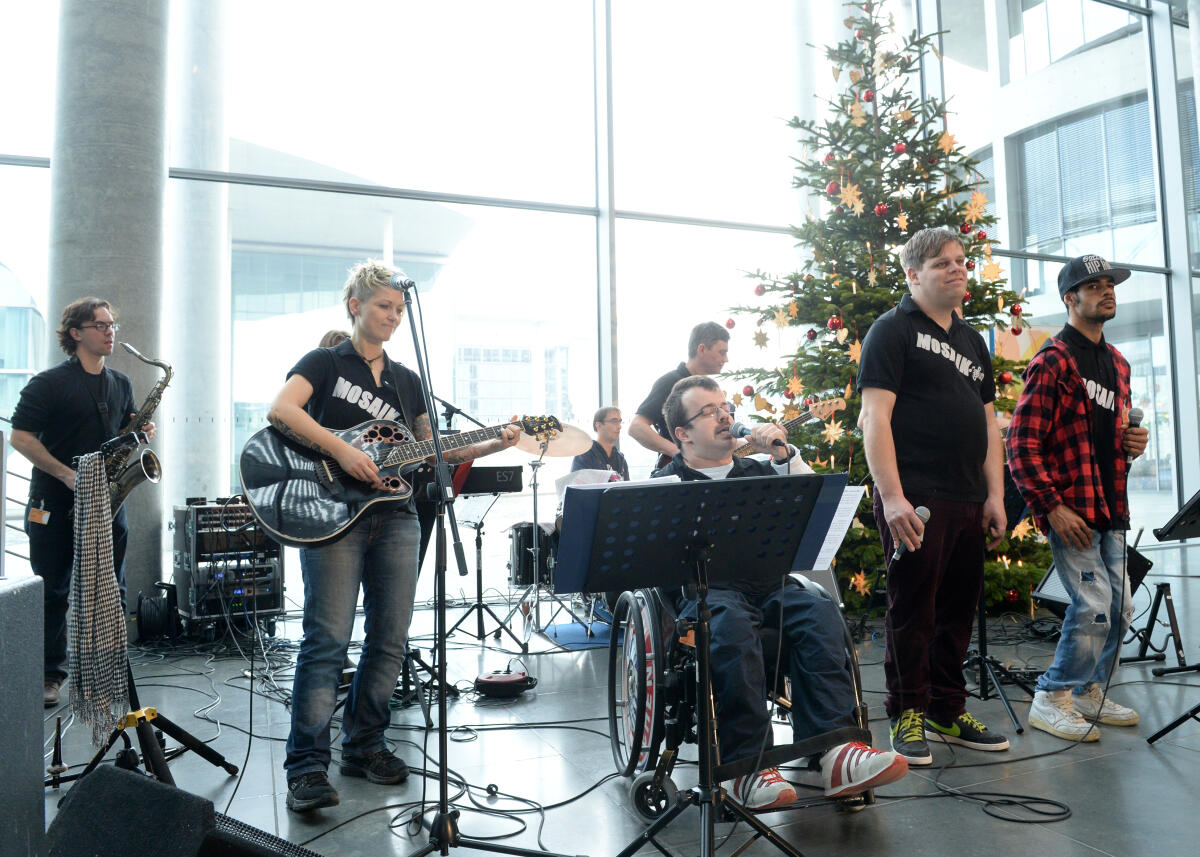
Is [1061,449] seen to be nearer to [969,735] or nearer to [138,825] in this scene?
[969,735]

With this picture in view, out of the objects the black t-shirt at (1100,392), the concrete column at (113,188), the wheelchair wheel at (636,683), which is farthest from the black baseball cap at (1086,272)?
the concrete column at (113,188)

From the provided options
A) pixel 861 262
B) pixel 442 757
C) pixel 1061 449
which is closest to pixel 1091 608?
pixel 1061 449

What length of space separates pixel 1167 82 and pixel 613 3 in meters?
6.78

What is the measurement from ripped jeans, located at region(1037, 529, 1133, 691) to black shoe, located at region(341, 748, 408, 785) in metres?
2.44

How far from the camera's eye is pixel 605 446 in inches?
235

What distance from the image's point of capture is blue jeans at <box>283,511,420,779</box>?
2.68m

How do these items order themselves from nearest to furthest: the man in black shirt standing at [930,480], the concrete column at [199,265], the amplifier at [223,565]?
1. the man in black shirt standing at [930,480]
2. the amplifier at [223,565]
3. the concrete column at [199,265]

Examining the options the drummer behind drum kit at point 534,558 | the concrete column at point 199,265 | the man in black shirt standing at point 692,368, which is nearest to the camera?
the man in black shirt standing at point 692,368

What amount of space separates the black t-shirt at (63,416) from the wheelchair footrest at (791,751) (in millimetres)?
3294

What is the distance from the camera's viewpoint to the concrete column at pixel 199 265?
238 inches

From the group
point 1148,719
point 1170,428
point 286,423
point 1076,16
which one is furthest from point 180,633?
point 1076,16

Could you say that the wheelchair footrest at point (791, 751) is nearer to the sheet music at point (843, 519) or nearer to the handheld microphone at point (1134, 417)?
the sheet music at point (843, 519)

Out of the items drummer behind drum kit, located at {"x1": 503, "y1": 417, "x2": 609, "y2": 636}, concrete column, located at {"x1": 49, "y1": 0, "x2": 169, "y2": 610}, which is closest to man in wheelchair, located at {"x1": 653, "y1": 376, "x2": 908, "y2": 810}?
drummer behind drum kit, located at {"x1": 503, "y1": 417, "x2": 609, "y2": 636}

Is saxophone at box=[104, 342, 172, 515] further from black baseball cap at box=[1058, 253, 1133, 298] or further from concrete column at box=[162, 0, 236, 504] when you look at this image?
concrete column at box=[162, 0, 236, 504]
